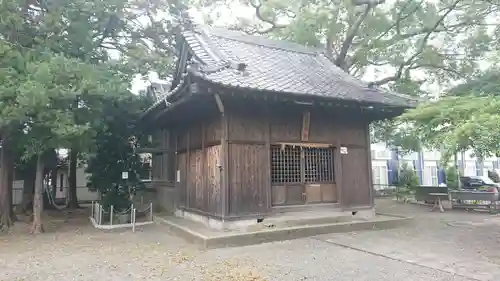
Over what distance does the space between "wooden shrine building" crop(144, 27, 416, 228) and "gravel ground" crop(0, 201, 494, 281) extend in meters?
1.41

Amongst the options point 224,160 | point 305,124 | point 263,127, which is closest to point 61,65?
point 224,160

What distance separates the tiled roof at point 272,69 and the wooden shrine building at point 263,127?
1.5 inches

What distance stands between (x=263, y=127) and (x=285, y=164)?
1198 millimetres

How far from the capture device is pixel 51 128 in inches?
330

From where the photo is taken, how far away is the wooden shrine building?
27.4 ft

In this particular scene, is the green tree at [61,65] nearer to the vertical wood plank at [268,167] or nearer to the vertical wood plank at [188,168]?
the vertical wood plank at [188,168]

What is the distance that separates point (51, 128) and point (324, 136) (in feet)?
22.3

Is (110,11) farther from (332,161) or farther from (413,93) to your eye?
(413,93)

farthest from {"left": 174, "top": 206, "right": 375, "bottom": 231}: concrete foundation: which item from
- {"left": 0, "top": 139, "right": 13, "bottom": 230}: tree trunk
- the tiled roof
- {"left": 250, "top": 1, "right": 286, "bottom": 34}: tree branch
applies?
{"left": 250, "top": 1, "right": 286, "bottom": 34}: tree branch

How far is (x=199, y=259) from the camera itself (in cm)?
656

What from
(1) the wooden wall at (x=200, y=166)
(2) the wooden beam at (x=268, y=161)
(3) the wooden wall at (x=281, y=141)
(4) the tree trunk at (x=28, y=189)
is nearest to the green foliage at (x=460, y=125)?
(3) the wooden wall at (x=281, y=141)

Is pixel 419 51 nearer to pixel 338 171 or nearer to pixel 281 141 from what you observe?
pixel 338 171

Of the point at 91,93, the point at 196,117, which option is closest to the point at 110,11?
the point at 91,93

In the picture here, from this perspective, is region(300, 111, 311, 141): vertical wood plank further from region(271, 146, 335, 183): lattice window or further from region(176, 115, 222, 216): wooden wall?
region(176, 115, 222, 216): wooden wall
